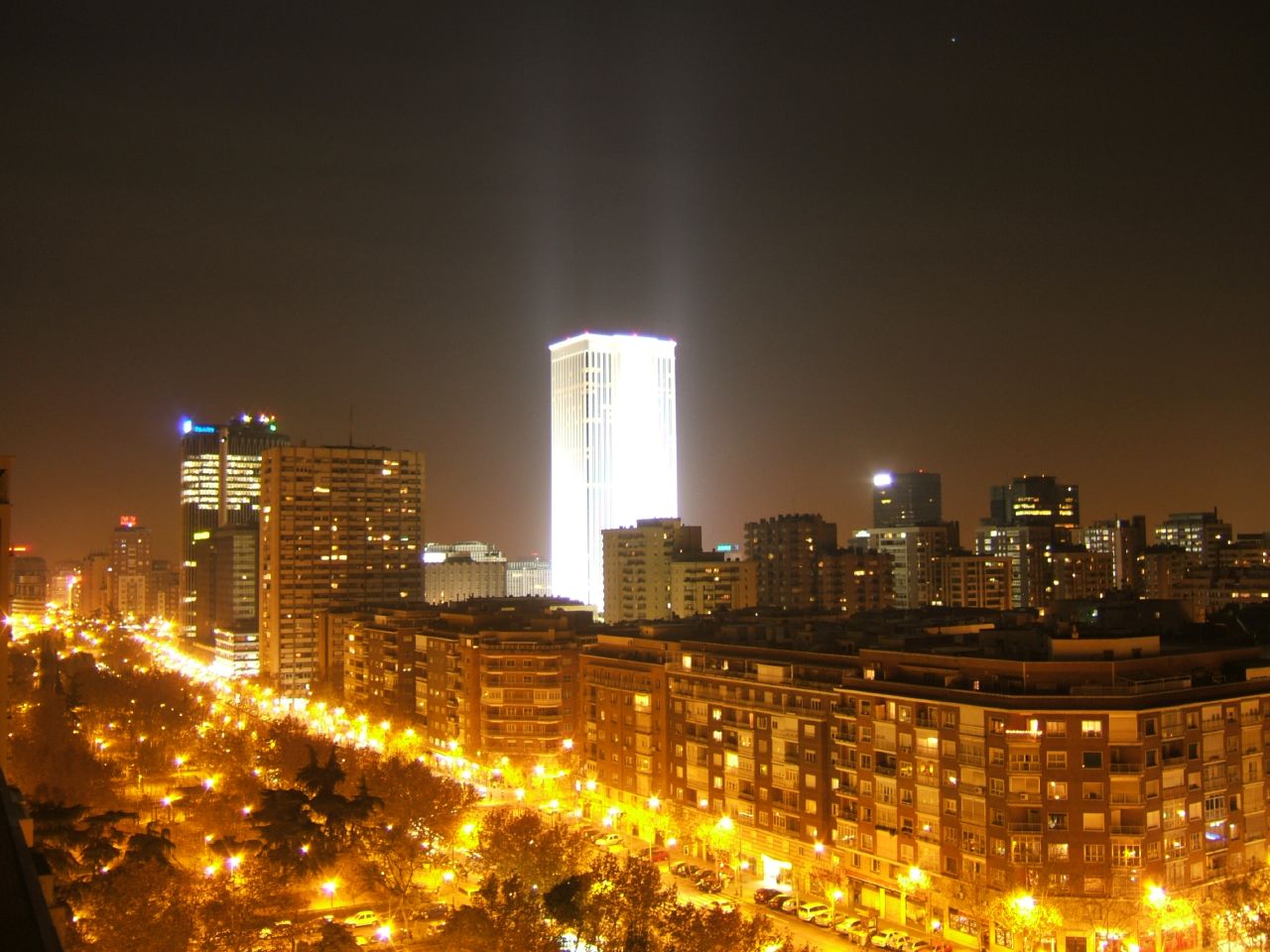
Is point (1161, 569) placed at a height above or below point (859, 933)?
above

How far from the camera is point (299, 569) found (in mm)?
111875

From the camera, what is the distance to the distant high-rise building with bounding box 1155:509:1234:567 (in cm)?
16200

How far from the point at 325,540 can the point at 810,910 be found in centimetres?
8313

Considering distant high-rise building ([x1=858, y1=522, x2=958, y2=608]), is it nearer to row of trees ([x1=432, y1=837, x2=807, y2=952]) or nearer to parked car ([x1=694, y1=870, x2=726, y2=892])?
parked car ([x1=694, y1=870, x2=726, y2=892])

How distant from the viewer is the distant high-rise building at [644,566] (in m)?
121

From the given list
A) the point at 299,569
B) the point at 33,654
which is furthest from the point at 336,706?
the point at 33,654

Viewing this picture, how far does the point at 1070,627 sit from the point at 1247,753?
610 centimetres

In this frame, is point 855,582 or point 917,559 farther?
point 917,559

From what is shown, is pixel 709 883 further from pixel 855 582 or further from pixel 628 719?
pixel 855 582

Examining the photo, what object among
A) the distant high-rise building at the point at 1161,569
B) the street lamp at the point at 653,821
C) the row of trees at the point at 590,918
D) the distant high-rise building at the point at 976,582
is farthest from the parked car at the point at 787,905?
the distant high-rise building at the point at 1161,569

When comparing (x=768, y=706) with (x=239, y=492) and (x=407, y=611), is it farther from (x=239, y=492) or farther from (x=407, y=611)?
(x=239, y=492)

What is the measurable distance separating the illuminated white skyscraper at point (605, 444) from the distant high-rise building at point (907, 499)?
36.0 meters

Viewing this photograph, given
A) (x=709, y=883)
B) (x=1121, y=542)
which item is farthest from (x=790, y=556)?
(x=709, y=883)

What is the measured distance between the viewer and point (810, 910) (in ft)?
124
